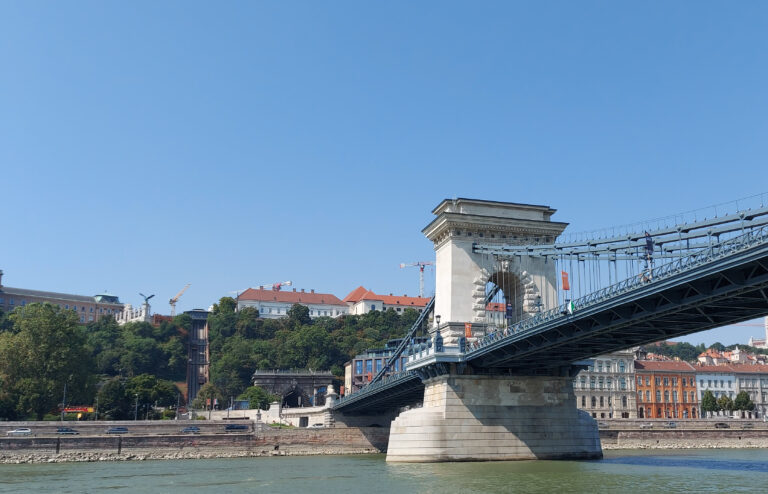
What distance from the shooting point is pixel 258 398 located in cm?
9962

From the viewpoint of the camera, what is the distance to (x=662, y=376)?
9925 cm

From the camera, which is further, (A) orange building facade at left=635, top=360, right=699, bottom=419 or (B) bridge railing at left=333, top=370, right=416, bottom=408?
(A) orange building facade at left=635, top=360, right=699, bottom=419

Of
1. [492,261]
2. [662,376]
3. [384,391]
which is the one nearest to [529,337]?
[492,261]

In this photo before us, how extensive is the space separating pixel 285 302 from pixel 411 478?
136 meters

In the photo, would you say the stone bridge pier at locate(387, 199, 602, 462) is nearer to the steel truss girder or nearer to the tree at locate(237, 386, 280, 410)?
the steel truss girder

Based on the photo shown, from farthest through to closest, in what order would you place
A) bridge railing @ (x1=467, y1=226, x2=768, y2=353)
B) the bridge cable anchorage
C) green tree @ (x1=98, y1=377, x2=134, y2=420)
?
green tree @ (x1=98, y1=377, x2=134, y2=420), the bridge cable anchorage, bridge railing @ (x1=467, y1=226, x2=768, y2=353)

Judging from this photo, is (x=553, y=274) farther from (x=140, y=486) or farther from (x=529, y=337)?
(x=140, y=486)

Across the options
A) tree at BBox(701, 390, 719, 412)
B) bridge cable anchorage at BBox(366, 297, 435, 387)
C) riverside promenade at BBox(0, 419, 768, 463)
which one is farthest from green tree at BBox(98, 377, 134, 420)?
tree at BBox(701, 390, 719, 412)

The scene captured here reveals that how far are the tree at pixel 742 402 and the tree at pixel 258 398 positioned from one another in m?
59.2

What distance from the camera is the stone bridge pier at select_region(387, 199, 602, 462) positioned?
40.8 metres

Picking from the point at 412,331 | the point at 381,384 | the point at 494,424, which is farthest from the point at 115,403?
the point at 494,424

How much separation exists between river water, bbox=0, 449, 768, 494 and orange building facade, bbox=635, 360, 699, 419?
52.2 m

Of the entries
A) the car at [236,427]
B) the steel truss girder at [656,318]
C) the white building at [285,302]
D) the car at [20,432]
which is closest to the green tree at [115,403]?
the car at [20,432]

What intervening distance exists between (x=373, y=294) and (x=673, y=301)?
140 meters
